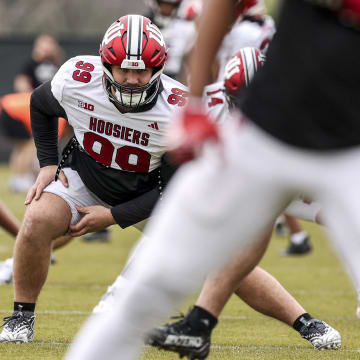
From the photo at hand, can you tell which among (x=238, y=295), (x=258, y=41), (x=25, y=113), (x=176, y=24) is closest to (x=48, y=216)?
(x=238, y=295)

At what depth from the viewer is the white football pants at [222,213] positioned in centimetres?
254

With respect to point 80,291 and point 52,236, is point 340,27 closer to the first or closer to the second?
point 52,236

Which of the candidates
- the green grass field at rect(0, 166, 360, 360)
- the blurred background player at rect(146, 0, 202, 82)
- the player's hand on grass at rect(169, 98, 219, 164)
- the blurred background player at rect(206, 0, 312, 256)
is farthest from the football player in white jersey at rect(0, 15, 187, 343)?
the blurred background player at rect(146, 0, 202, 82)

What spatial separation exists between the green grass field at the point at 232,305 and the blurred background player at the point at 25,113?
4.45m

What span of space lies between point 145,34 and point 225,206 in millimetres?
2068

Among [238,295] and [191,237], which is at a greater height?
[191,237]

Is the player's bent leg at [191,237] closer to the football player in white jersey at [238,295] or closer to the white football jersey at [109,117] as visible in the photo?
the football player in white jersey at [238,295]

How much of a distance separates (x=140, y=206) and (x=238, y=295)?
0.61 metres

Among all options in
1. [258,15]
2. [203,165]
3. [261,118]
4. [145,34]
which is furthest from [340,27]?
[258,15]

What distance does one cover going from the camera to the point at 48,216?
4352 millimetres

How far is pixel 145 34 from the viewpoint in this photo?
4461 millimetres

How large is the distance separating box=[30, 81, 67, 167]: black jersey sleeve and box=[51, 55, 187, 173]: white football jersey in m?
0.07

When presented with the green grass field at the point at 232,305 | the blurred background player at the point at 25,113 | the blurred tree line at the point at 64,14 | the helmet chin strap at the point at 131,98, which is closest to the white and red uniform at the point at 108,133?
the helmet chin strap at the point at 131,98

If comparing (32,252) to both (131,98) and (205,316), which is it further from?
(205,316)
